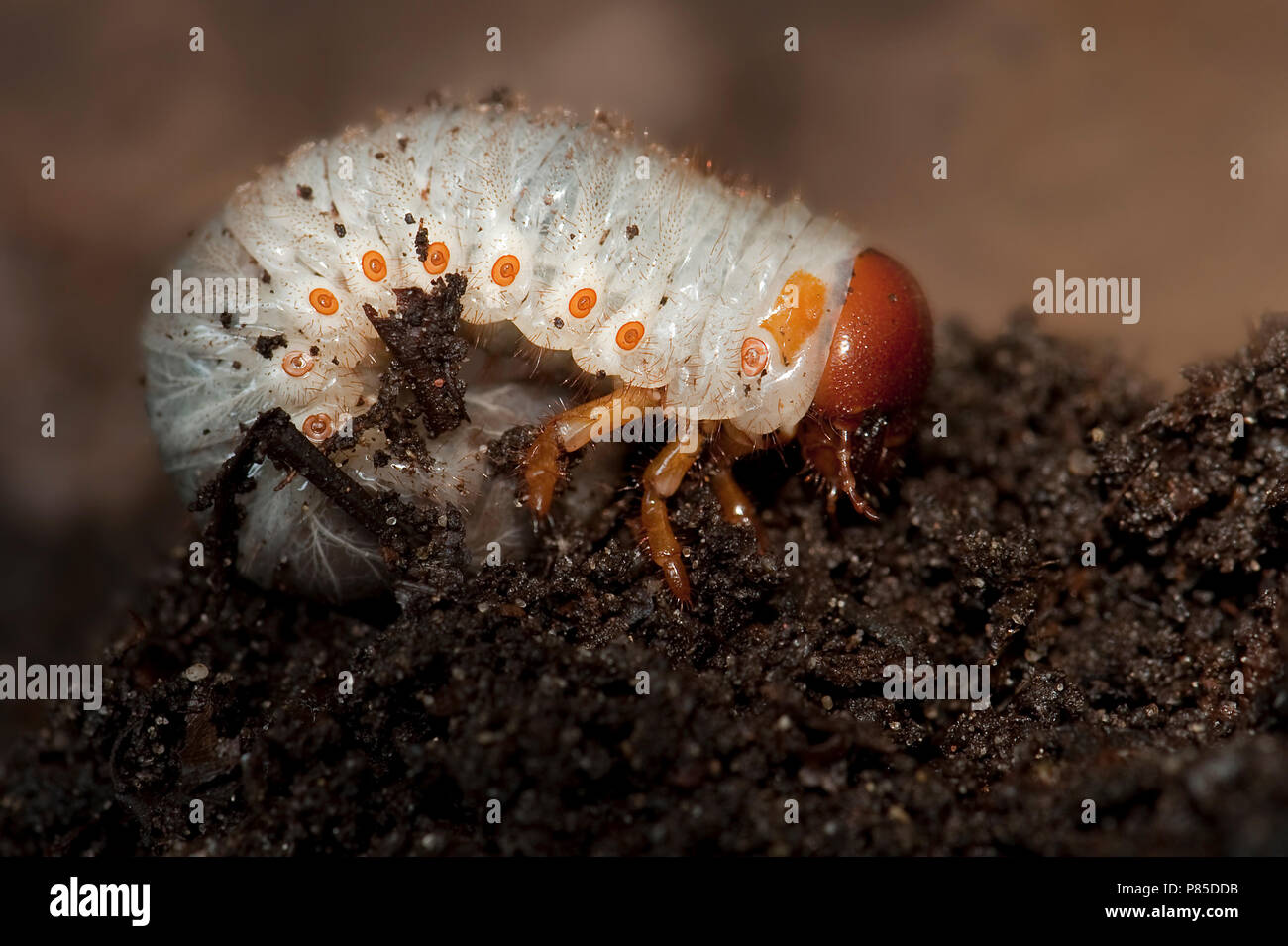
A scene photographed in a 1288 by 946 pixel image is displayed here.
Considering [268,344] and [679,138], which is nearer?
[268,344]

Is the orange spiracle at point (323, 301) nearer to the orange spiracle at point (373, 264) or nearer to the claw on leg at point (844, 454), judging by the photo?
the orange spiracle at point (373, 264)

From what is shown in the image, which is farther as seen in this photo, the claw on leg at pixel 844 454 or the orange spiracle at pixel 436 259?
the claw on leg at pixel 844 454

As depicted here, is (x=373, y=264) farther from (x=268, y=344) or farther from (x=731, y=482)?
(x=731, y=482)

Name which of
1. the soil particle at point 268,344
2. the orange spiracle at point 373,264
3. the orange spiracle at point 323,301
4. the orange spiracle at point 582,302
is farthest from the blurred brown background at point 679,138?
the orange spiracle at point 582,302

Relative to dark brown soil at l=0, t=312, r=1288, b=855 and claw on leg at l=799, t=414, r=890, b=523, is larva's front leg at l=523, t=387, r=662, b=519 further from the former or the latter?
claw on leg at l=799, t=414, r=890, b=523

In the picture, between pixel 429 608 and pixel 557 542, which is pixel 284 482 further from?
pixel 557 542

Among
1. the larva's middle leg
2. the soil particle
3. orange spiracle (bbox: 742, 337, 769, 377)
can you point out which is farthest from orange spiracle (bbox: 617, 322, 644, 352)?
the soil particle

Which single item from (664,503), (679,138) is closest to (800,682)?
(664,503)
